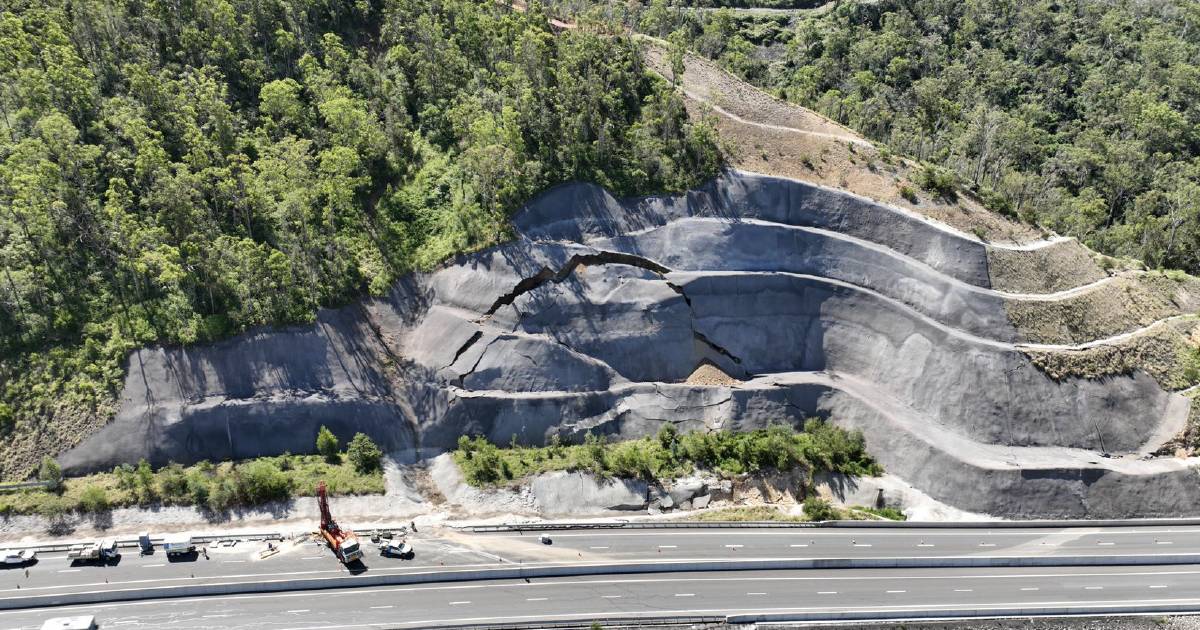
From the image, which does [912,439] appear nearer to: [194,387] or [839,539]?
[839,539]

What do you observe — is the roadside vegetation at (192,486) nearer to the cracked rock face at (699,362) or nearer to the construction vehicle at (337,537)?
the cracked rock face at (699,362)

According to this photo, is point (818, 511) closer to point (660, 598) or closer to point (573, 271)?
point (660, 598)

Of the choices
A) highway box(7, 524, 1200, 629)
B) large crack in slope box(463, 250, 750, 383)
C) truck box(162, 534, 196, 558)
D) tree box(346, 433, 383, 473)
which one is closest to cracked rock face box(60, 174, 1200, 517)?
large crack in slope box(463, 250, 750, 383)

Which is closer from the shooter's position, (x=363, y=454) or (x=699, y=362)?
(x=363, y=454)

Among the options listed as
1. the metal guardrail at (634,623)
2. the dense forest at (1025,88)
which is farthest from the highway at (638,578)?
the dense forest at (1025,88)

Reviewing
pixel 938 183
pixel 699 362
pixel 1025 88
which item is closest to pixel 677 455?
pixel 699 362

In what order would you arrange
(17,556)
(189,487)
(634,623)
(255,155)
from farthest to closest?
(255,155), (189,487), (17,556), (634,623)

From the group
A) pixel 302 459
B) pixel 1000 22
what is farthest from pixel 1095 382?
pixel 1000 22
